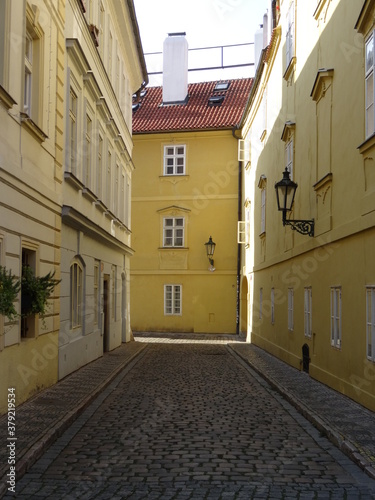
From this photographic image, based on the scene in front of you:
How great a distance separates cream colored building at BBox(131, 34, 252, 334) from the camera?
32.0 metres

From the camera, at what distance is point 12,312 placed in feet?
26.9

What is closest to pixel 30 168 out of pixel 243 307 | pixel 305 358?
pixel 305 358

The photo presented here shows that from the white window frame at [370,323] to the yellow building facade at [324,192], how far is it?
25mm

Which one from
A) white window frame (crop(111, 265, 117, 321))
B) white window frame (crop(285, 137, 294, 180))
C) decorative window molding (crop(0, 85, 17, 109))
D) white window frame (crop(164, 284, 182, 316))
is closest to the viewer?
decorative window molding (crop(0, 85, 17, 109))

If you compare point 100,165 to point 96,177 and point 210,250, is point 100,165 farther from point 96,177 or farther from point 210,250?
point 210,250

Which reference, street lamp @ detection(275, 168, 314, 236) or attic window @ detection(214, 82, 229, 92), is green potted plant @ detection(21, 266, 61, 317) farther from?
attic window @ detection(214, 82, 229, 92)

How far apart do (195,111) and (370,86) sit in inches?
974

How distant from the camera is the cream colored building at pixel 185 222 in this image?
32031mm

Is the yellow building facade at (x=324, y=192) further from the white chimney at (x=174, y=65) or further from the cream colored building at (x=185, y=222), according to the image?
the white chimney at (x=174, y=65)

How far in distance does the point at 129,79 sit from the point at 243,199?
8.34 m

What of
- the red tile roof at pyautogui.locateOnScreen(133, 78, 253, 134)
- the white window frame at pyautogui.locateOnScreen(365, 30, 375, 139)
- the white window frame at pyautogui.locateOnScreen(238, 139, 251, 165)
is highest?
the red tile roof at pyautogui.locateOnScreen(133, 78, 253, 134)

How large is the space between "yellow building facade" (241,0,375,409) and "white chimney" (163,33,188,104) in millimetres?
14385

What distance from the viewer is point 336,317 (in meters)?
12.1

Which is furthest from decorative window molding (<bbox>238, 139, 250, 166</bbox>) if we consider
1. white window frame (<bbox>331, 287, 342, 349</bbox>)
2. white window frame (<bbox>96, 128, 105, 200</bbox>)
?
white window frame (<bbox>331, 287, 342, 349</bbox>)
